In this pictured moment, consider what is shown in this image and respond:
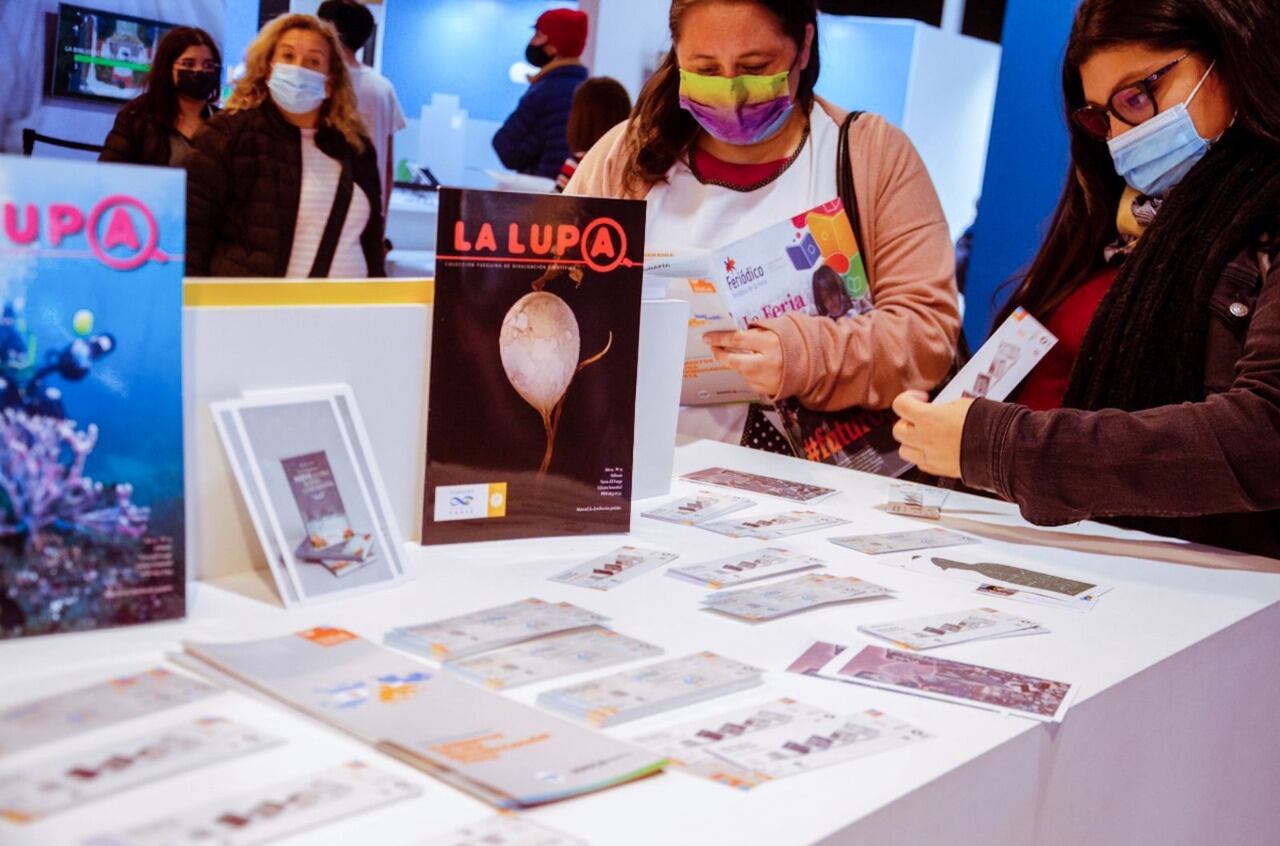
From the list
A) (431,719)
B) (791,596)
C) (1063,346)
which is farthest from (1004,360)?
(431,719)

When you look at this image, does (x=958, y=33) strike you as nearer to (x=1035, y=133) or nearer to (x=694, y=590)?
(x=1035, y=133)

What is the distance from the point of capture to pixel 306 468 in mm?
1297

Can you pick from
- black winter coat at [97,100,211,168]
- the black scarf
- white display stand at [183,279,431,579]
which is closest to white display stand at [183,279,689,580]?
white display stand at [183,279,431,579]

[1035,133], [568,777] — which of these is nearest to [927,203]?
[568,777]

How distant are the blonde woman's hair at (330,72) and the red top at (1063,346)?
9.38 ft

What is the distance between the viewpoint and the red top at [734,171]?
7.59 ft

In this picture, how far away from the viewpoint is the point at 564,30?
5613 mm

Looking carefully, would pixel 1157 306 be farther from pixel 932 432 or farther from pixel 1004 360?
pixel 932 432

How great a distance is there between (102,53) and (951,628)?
13.2 ft

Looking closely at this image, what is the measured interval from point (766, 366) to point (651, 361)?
43cm

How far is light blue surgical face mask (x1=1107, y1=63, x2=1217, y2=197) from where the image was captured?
1984 millimetres

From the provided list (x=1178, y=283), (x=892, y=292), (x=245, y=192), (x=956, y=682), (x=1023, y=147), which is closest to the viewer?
(x=956, y=682)

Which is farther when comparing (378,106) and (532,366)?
(378,106)

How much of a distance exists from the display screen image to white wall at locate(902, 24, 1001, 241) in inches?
184
